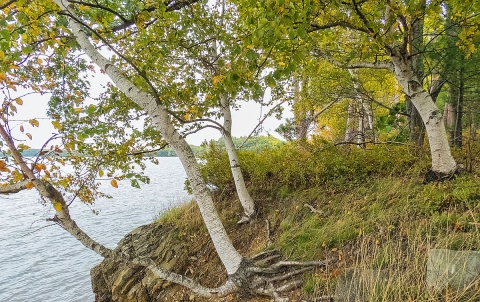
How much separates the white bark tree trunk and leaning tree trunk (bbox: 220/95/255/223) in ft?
6.53

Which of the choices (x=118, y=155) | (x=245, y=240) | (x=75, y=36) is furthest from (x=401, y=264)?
(x=75, y=36)

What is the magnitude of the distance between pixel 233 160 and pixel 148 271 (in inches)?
108

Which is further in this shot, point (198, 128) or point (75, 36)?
point (198, 128)

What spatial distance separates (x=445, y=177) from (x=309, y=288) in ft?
8.25

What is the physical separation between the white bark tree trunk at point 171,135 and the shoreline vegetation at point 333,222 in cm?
78

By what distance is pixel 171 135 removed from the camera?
3037 millimetres

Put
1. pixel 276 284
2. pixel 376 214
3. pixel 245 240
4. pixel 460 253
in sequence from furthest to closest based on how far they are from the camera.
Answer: pixel 245 240 → pixel 376 214 → pixel 276 284 → pixel 460 253

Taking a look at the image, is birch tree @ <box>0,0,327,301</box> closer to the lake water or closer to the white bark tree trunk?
the white bark tree trunk

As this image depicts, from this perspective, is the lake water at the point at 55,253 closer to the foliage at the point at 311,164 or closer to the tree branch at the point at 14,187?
the tree branch at the point at 14,187

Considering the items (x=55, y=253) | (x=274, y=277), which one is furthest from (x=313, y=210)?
(x=55, y=253)

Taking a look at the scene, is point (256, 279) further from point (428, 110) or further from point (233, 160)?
point (428, 110)

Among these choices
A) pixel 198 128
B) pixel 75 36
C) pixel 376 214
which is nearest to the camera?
pixel 75 36

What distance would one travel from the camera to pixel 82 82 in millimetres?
4301

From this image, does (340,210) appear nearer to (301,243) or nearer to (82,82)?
(301,243)
